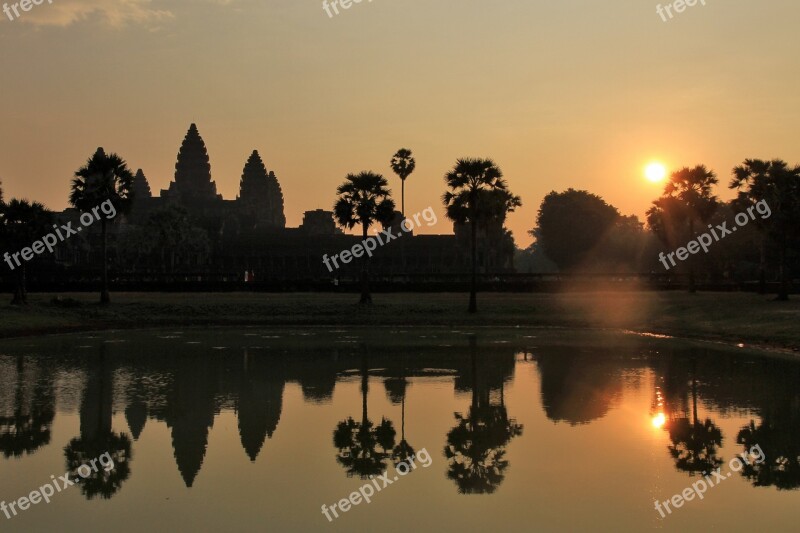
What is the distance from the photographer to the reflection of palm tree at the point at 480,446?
14219 millimetres

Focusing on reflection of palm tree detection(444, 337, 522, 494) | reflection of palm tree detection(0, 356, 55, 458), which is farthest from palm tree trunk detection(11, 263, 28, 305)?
reflection of palm tree detection(444, 337, 522, 494)

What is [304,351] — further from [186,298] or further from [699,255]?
[699,255]

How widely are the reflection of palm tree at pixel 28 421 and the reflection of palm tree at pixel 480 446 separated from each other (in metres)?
6.92

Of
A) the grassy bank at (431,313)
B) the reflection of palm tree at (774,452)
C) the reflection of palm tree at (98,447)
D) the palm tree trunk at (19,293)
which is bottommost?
the reflection of palm tree at (774,452)

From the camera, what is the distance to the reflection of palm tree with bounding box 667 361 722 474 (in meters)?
15.0

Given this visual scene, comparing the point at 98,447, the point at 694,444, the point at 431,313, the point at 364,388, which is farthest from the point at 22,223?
the point at 694,444

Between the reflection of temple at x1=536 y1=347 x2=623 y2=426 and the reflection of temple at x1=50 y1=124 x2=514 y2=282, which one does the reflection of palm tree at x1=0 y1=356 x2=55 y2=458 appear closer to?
the reflection of temple at x1=536 y1=347 x2=623 y2=426

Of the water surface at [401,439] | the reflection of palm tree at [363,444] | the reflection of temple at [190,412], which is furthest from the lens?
the reflection of temple at [190,412]

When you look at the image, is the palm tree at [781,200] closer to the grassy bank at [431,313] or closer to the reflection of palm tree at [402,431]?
the grassy bank at [431,313]

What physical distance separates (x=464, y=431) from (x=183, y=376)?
36.3 feet

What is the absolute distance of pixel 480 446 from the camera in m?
16.9

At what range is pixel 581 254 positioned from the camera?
15162 centimetres

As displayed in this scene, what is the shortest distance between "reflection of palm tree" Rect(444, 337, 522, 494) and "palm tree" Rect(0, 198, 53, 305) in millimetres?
42808

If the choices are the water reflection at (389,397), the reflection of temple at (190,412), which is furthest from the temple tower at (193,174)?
the reflection of temple at (190,412)
